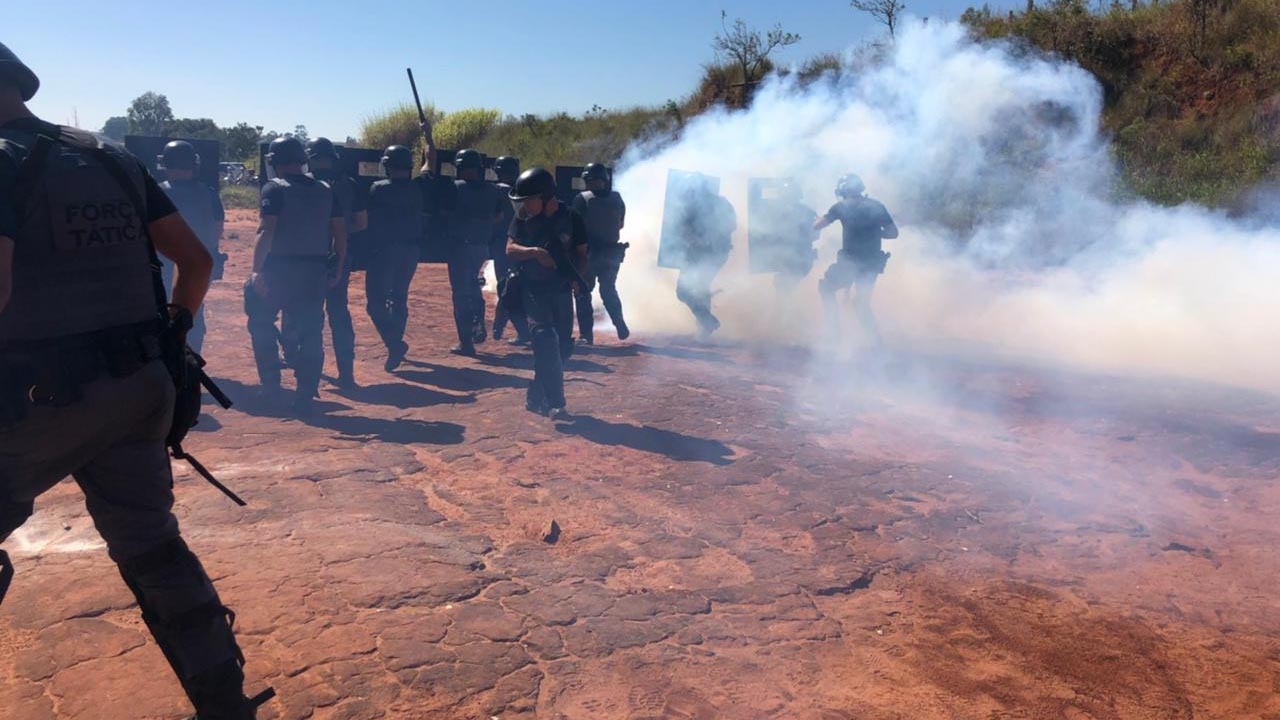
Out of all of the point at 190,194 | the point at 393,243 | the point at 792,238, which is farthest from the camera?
the point at 792,238

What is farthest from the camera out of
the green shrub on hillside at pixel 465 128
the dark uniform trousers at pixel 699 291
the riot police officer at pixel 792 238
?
the green shrub on hillside at pixel 465 128

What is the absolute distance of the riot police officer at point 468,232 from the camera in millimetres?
8828

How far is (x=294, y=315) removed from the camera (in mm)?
6547

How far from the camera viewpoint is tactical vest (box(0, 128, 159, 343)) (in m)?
2.21

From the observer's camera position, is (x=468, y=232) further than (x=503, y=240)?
No

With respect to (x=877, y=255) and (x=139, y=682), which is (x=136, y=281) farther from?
(x=877, y=255)

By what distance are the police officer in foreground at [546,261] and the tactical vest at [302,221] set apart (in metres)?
1.29

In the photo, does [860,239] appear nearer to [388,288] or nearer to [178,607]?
[388,288]

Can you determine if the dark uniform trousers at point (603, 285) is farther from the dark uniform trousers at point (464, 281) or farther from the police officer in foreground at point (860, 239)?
the police officer in foreground at point (860, 239)

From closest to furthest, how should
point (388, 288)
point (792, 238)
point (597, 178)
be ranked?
point (388, 288) → point (597, 178) → point (792, 238)

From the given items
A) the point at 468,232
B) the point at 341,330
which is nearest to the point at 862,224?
the point at 468,232

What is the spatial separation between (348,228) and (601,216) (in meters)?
2.58

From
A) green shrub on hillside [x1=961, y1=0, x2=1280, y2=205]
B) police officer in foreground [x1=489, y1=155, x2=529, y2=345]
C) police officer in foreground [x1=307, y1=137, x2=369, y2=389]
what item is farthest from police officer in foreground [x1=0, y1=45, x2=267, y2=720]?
green shrub on hillside [x1=961, y1=0, x2=1280, y2=205]

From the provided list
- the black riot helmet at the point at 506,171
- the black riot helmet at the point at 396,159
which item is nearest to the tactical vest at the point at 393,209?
the black riot helmet at the point at 396,159
